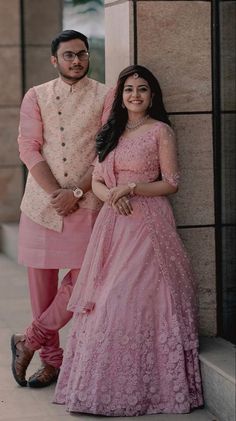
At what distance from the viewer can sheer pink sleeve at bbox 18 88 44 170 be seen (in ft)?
22.9

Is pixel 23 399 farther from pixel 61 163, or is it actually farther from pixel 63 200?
pixel 61 163

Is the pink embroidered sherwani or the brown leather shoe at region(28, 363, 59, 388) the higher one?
the pink embroidered sherwani

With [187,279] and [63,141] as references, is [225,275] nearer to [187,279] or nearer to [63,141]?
[187,279]

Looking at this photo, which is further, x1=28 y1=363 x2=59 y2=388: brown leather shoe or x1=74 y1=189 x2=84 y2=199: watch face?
x1=28 y1=363 x2=59 y2=388: brown leather shoe

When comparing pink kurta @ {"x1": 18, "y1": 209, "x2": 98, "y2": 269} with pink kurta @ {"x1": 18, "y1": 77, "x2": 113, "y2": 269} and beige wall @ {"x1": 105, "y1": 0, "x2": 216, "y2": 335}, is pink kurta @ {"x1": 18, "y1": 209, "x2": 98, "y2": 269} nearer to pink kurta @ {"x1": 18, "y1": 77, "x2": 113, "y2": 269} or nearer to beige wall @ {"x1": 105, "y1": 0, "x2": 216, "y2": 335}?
pink kurta @ {"x1": 18, "y1": 77, "x2": 113, "y2": 269}

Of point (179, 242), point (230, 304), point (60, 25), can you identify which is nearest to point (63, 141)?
point (179, 242)

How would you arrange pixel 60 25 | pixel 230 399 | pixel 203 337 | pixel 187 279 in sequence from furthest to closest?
pixel 60 25 → pixel 203 337 → pixel 187 279 → pixel 230 399

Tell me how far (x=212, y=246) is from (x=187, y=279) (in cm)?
54

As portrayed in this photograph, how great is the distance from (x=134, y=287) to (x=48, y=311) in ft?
2.69

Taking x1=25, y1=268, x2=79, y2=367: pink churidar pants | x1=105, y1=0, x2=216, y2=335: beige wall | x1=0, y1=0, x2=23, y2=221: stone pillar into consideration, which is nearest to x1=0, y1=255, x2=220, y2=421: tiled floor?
x1=25, y1=268, x2=79, y2=367: pink churidar pants

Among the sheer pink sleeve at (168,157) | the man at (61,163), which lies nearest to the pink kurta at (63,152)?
the man at (61,163)

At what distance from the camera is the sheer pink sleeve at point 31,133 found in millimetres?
6980

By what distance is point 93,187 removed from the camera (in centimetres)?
Answer: 677

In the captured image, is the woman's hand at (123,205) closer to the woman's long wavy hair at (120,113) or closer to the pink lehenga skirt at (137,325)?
the pink lehenga skirt at (137,325)
